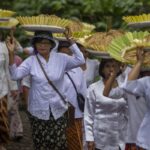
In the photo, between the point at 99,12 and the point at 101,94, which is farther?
the point at 99,12

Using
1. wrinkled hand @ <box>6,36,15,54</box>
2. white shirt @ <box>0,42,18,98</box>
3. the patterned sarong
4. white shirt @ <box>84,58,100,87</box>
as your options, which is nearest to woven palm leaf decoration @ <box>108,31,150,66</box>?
wrinkled hand @ <box>6,36,15,54</box>

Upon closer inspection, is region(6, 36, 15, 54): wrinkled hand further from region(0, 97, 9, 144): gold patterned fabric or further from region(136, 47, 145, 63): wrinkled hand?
region(136, 47, 145, 63): wrinkled hand

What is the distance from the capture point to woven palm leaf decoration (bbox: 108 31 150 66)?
5523mm

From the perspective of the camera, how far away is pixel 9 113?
10.1 metres

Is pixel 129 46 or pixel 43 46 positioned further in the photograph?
pixel 43 46

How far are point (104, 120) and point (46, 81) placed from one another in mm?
1133

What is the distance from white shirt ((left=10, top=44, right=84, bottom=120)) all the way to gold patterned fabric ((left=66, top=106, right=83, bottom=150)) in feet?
2.35

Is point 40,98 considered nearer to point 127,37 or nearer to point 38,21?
A: point 38,21

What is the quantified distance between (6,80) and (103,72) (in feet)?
7.66

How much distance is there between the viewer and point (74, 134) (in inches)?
332

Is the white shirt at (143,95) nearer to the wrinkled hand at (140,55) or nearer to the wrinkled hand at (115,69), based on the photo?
the wrinkled hand at (140,55)

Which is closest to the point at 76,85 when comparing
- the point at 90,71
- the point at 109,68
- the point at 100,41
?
the point at 90,71

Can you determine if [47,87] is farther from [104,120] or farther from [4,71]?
[4,71]

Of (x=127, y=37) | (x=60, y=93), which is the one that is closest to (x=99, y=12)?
(x=60, y=93)
